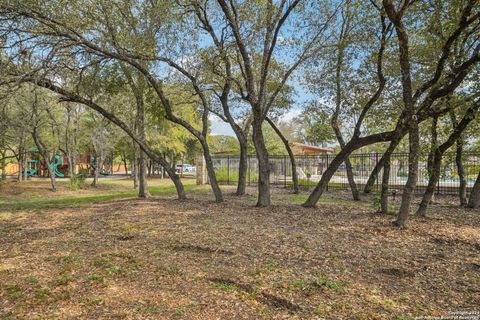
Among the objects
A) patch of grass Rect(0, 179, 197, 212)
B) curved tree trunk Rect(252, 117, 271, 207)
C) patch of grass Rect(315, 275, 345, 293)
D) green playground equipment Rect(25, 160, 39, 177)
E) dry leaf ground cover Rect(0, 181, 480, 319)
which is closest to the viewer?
dry leaf ground cover Rect(0, 181, 480, 319)

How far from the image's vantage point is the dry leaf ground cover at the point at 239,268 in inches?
118

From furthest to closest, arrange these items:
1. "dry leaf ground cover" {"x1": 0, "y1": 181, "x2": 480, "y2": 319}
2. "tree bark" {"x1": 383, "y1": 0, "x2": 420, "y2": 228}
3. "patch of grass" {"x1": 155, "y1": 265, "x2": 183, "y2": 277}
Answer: "tree bark" {"x1": 383, "y1": 0, "x2": 420, "y2": 228} < "patch of grass" {"x1": 155, "y1": 265, "x2": 183, "y2": 277} < "dry leaf ground cover" {"x1": 0, "y1": 181, "x2": 480, "y2": 319}

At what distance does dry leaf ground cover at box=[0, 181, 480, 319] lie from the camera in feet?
9.85

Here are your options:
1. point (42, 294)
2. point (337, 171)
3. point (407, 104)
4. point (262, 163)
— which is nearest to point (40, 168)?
point (337, 171)

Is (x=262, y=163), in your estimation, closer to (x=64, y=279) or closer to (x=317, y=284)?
(x=317, y=284)

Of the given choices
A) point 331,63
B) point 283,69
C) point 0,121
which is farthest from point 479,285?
point 0,121

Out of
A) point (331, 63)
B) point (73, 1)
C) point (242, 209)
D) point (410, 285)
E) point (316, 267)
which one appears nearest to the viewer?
point (410, 285)

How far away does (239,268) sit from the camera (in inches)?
160

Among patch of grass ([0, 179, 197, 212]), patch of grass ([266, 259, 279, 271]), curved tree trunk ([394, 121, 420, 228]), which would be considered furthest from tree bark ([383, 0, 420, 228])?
patch of grass ([0, 179, 197, 212])

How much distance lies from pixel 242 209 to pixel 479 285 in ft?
19.5

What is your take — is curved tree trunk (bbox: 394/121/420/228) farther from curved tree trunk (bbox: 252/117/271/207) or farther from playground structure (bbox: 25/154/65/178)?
playground structure (bbox: 25/154/65/178)

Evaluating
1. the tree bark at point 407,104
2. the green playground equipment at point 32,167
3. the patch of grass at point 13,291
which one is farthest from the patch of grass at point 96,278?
the green playground equipment at point 32,167

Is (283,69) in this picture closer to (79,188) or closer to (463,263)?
(463,263)

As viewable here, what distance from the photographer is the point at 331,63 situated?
33.9 feet
